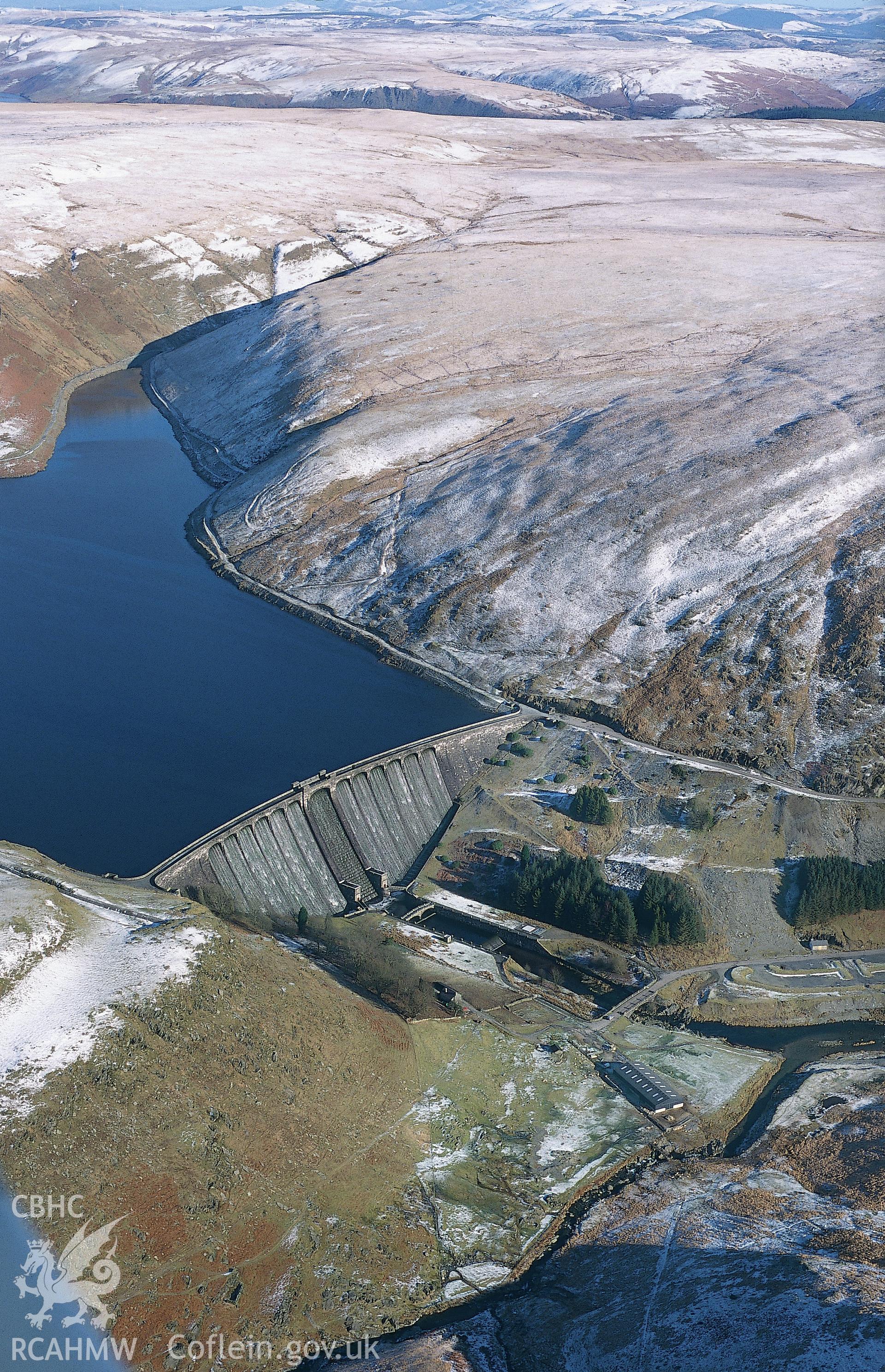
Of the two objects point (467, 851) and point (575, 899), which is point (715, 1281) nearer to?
point (575, 899)

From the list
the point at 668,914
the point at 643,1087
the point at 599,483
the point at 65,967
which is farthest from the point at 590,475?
the point at 65,967

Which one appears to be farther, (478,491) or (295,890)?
(478,491)

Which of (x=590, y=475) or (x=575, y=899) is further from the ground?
(x=590, y=475)

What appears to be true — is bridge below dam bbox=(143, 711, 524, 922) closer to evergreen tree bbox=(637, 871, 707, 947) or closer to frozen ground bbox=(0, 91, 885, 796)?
frozen ground bbox=(0, 91, 885, 796)

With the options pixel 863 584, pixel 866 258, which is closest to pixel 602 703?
pixel 863 584

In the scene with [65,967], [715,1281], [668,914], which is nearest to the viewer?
[715,1281]

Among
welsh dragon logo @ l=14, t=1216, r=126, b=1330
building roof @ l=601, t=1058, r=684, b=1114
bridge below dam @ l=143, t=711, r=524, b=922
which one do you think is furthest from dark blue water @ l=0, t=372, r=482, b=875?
building roof @ l=601, t=1058, r=684, b=1114

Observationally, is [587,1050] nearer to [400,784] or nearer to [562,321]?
[400,784]

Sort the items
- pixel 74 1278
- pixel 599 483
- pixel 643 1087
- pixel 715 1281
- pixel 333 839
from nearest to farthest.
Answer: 1. pixel 74 1278
2. pixel 715 1281
3. pixel 643 1087
4. pixel 333 839
5. pixel 599 483
